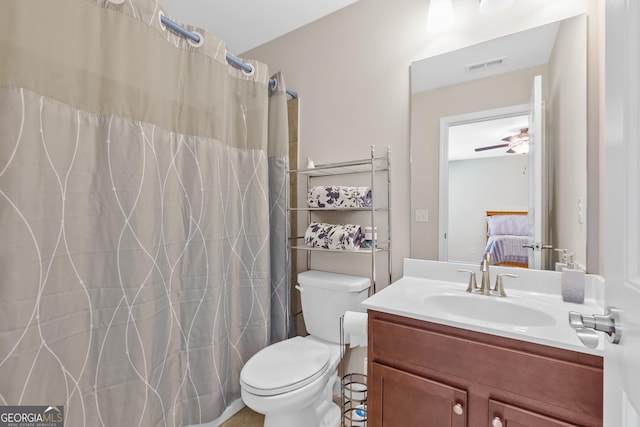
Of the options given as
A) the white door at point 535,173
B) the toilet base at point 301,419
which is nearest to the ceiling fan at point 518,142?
the white door at point 535,173

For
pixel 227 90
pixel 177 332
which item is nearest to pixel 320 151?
pixel 227 90

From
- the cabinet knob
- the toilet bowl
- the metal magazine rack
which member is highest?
the cabinet knob

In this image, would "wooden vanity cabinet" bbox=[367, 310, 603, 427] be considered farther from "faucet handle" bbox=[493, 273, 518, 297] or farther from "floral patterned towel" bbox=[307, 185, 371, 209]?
"floral patterned towel" bbox=[307, 185, 371, 209]

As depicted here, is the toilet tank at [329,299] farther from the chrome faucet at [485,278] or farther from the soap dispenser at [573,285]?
the soap dispenser at [573,285]

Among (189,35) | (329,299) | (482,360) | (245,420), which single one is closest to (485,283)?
(482,360)

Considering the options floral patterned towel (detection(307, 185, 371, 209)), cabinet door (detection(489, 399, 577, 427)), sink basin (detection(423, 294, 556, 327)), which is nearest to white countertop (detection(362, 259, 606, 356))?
sink basin (detection(423, 294, 556, 327))

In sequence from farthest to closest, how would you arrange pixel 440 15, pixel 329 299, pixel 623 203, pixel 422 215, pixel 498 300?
pixel 329 299, pixel 422 215, pixel 440 15, pixel 498 300, pixel 623 203

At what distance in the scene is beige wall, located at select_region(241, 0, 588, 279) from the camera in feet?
4.83

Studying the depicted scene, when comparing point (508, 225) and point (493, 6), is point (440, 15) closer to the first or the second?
point (493, 6)

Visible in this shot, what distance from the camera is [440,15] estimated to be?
54.9 inches

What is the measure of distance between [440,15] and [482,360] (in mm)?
1486

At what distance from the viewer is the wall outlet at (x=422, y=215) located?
60.2 inches

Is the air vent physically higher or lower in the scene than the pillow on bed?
higher

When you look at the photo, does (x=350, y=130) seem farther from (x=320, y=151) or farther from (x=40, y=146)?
(x=40, y=146)
